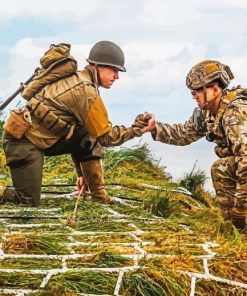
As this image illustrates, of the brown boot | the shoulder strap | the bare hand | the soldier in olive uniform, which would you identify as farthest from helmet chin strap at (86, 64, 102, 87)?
the shoulder strap

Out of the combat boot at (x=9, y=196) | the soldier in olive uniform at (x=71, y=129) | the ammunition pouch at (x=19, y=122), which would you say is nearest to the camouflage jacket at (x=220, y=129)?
the soldier in olive uniform at (x=71, y=129)

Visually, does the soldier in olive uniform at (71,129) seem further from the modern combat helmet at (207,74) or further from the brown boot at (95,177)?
the modern combat helmet at (207,74)

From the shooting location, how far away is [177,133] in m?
9.83

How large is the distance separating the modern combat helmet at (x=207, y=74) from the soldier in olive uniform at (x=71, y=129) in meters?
0.87

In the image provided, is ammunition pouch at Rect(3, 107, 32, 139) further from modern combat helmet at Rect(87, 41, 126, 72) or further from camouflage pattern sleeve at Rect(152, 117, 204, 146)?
camouflage pattern sleeve at Rect(152, 117, 204, 146)

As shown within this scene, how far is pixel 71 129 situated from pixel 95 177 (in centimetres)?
75

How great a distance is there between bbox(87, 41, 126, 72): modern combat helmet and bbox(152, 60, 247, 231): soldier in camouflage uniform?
0.84 meters

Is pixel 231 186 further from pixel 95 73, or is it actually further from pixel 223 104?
pixel 95 73

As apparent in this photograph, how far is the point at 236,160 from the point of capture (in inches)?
322

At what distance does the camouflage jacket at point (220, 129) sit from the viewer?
8.09 meters

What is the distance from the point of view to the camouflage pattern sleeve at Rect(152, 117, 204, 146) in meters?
9.73

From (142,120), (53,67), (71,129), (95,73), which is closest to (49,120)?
(71,129)

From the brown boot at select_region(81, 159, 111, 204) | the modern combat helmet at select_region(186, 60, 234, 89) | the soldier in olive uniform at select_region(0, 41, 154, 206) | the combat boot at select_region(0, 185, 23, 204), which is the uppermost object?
the modern combat helmet at select_region(186, 60, 234, 89)

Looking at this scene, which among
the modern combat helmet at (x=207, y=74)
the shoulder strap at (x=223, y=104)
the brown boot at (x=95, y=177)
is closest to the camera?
the shoulder strap at (x=223, y=104)
